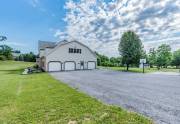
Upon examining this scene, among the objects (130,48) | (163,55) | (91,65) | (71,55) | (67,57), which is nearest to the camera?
(130,48)

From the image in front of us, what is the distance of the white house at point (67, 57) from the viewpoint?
90.5ft

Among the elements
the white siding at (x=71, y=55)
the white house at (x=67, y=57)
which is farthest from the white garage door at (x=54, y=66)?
the white siding at (x=71, y=55)

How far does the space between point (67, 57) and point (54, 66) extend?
134 inches

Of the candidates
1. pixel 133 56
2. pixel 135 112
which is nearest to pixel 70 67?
pixel 133 56

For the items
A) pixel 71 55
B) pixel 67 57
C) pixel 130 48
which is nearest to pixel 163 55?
pixel 130 48

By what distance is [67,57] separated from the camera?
29812 mm

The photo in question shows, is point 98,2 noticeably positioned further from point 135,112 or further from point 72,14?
point 135,112

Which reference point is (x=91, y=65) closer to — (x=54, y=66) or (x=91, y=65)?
(x=91, y=65)

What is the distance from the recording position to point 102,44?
40469 mm

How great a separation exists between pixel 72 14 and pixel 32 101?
1813cm

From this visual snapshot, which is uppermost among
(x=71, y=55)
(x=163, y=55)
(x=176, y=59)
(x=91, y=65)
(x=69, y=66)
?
(x=163, y=55)

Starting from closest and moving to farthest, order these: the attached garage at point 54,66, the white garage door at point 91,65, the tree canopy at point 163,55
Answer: the attached garage at point 54,66 → the white garage door at point 91,65 → the tree canopy at point 163,55

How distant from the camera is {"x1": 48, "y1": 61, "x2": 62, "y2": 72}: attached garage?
1076 inches

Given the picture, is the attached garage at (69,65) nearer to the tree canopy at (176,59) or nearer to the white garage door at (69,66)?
the white garage door at (69,66)
